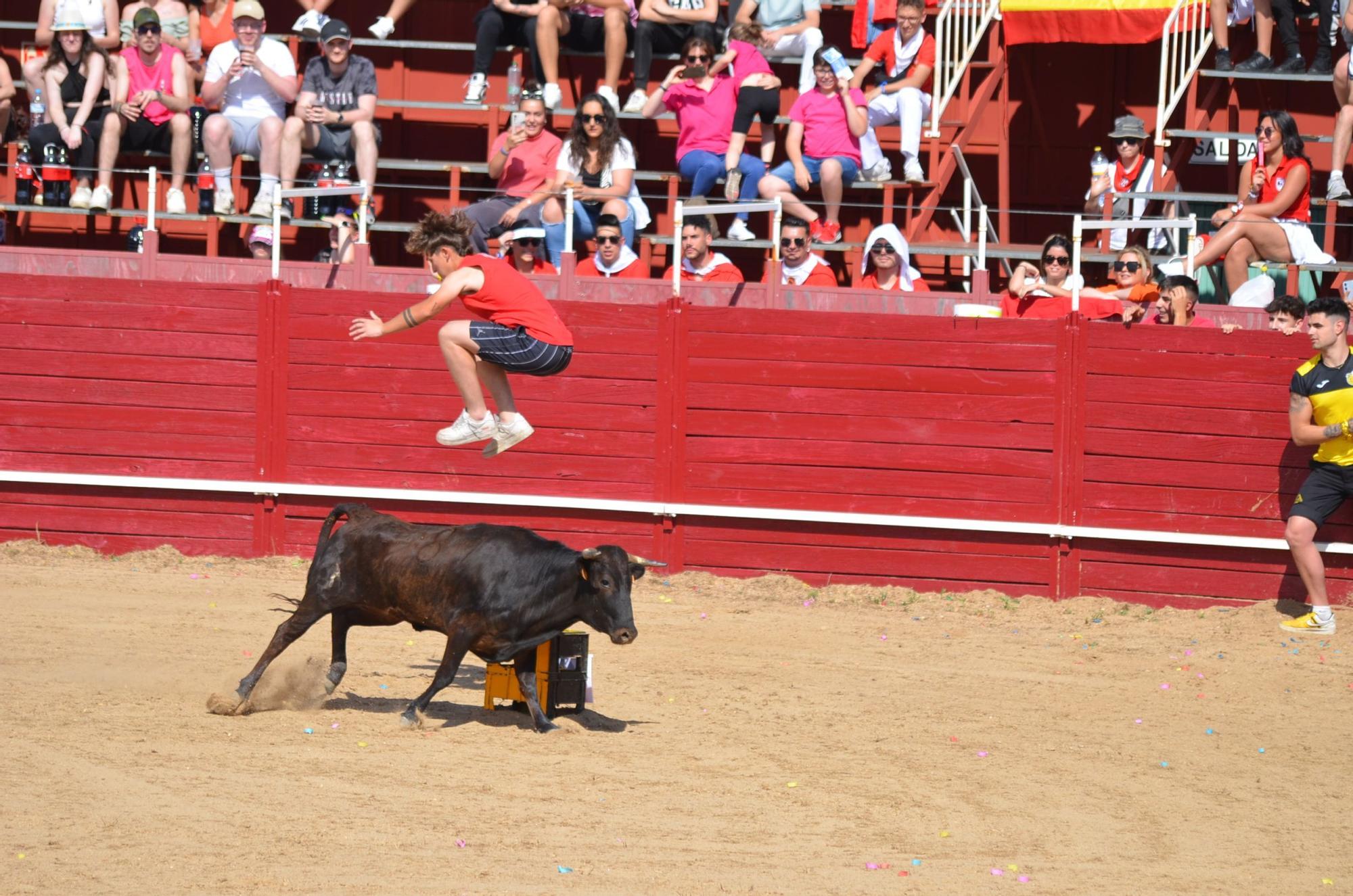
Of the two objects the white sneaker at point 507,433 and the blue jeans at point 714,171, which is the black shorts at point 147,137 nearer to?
the blue jeans at point 714,171

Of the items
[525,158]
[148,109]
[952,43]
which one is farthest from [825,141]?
[148,109]

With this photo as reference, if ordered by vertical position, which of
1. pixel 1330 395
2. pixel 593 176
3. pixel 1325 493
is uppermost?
pixel 593 176

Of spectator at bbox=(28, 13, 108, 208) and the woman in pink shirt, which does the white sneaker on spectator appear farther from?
spectator at bbox=(28, 13, 108, 208)

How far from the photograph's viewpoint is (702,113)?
45.0 ft

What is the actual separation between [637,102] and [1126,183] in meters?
4.00

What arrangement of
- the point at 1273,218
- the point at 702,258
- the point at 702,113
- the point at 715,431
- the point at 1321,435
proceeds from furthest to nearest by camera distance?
the point at 702,113
the point at 702,258
the point at 1273,218
the point at 715,431
the point at 1321,435

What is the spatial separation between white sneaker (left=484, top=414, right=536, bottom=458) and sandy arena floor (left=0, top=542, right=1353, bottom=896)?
1280mm

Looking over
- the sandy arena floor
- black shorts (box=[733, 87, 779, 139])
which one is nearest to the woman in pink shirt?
black shorts (box=[733, 87, 779, 139])

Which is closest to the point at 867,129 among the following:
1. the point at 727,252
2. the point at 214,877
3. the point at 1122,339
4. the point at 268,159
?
the point at 727,252

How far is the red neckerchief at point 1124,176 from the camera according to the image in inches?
540

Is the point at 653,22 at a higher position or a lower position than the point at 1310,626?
higher

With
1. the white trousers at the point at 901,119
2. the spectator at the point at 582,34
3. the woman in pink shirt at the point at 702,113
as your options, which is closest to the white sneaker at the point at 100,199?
the spectator at the point at 582,34

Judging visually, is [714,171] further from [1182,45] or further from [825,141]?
[1182,45]

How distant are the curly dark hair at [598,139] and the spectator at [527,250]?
2.04 ft
